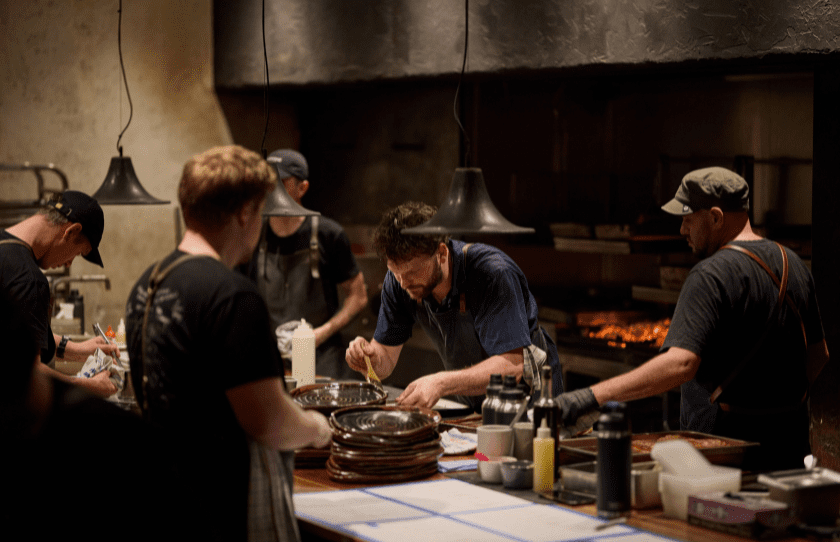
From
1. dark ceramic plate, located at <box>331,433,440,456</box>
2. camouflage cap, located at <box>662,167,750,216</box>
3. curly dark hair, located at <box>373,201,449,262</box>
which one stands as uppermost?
camouflage cap, located at <box>662,167,750,216</box>

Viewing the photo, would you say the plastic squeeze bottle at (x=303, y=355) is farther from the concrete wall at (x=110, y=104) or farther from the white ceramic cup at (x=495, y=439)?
the concrete wall at (x=110, y=104)

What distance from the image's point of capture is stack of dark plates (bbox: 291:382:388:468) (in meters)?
3.05

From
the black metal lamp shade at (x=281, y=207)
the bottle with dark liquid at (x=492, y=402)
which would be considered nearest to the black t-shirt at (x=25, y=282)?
the black metal lamp shade at (x=281, y=207)

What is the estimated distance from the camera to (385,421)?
304 centimetres

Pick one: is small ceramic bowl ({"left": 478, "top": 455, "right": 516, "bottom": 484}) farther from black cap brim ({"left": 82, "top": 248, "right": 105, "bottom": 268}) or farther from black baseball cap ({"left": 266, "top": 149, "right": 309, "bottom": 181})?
black baseball cap ({"left": 266, "top": 149, "right": 309, "bottom": 181})

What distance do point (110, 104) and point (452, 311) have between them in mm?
3853

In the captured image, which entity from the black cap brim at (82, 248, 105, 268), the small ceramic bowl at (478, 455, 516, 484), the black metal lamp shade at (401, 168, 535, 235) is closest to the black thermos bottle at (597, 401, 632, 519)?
the small ceramic bowl at (478, 455, 516, 484)

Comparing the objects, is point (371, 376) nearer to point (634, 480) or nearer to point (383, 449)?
point (383, 449)

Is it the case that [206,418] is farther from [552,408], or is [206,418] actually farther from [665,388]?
[665,388]

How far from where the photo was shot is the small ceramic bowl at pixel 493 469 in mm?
2812

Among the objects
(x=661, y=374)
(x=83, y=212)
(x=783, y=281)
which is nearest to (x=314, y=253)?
(x=83, y=212)

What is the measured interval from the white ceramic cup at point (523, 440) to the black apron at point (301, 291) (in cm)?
251

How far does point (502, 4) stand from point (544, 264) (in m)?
2.31

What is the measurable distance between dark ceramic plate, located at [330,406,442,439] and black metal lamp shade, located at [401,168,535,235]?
1.91ft
